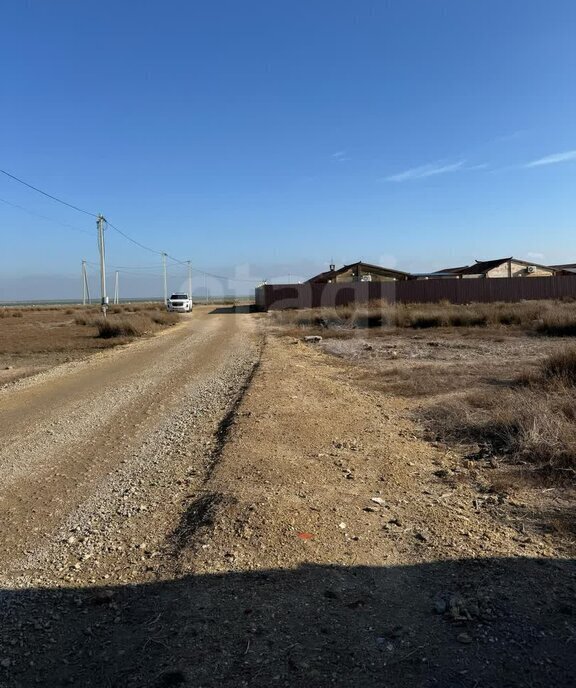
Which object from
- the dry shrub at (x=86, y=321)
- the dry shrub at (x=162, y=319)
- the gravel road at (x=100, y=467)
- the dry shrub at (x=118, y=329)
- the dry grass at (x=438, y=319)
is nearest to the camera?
the gravel road at (x=100, y=467)

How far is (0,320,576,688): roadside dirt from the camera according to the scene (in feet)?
8.82

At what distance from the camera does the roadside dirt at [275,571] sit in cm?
269

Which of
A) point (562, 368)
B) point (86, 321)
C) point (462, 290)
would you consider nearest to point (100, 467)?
point (562, 368)

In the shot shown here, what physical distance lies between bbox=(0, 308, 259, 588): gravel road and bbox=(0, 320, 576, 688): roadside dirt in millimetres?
30

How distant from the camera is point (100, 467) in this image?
605 centimetres

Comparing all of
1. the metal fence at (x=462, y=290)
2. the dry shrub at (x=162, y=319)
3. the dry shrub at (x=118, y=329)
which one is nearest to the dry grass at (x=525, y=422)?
the dry shrub at (x=118, y=329)

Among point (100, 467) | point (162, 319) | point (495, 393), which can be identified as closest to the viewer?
point (100, 467)

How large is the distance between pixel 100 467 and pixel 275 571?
3.18 metres

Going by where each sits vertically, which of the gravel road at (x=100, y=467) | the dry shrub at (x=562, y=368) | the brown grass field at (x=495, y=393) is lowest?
the gravel road at (x=100, y=467)

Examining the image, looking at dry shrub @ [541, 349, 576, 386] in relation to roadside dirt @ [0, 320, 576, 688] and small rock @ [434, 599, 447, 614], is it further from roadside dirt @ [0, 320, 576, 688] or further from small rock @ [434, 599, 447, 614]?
small rock @ [434, 599, 447, 614]

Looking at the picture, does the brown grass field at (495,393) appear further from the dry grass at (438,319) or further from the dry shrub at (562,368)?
the dry grass at (438,319)

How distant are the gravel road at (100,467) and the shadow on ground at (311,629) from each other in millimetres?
442

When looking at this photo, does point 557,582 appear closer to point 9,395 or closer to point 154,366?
point 9,395

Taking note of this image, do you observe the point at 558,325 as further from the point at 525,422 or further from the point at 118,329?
the point at 118,329
